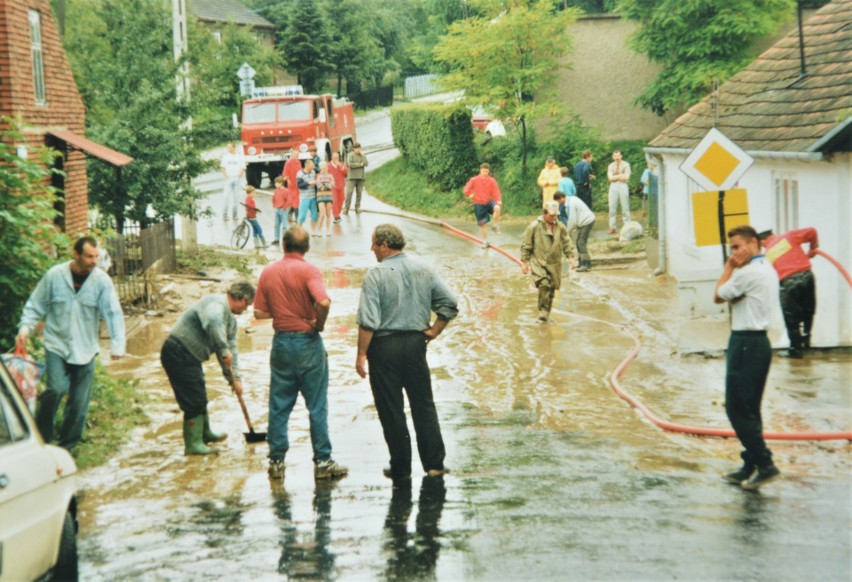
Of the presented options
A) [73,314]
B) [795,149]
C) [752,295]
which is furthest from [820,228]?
[73,314]

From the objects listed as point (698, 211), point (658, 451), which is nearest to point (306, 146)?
point (698, 211)

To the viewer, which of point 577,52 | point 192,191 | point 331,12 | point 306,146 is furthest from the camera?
point 331,12

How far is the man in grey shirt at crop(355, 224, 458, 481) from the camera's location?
8.39 m

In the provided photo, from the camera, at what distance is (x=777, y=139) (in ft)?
49.5

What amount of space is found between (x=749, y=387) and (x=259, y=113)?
3118 centimetres

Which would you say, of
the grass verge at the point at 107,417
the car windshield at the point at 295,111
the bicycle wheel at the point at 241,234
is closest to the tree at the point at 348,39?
the car windshield at the point at 295,111

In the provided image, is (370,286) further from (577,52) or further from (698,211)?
(577,52)

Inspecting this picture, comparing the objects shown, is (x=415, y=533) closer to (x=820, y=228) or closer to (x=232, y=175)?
(x=820, y=228)

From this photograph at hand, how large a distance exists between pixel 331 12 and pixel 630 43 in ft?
110

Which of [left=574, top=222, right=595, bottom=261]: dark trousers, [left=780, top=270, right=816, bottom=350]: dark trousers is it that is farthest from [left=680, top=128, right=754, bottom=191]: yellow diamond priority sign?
[left=574, top=222, right=595, bottom=261]: dark trousers

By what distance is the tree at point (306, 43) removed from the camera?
199 feet

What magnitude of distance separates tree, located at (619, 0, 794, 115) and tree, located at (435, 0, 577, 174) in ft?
7.15

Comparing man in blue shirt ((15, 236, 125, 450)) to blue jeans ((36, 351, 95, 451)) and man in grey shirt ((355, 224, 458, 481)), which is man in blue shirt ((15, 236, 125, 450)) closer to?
blue jeans ((36, 351, 95, 451))

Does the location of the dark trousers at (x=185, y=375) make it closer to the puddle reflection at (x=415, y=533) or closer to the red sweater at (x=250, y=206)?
the puddle reflection at (x=415, y=533)
